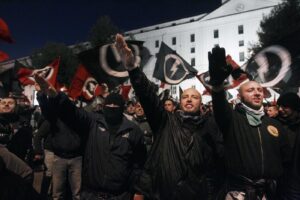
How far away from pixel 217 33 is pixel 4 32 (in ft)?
204

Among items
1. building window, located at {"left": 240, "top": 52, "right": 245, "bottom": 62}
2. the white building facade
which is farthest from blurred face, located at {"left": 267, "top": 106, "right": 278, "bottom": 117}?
building window, located at {"left": 240, "top": 52, "right": 245, "bottom": 62}

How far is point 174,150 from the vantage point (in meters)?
2.88

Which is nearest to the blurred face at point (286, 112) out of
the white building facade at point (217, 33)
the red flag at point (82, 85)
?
the red flag at point (82, 85)

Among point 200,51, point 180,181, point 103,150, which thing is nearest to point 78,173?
point 103,150

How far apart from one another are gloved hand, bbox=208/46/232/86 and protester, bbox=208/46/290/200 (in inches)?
1.2

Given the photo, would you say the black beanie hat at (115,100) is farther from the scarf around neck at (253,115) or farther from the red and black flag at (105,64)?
the red and black flag at (105,64)

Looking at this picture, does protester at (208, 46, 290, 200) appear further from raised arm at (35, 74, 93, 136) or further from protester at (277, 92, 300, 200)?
raised arm at (35, 74, 93, 136)

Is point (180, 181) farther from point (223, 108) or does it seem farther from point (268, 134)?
point (268, 134)

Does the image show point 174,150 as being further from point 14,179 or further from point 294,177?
point 14,179

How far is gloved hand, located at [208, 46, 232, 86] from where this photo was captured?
250cm

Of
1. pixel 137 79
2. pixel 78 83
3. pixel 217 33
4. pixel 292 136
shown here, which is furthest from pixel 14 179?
pixel 217 33

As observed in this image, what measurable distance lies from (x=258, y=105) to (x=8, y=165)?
2.62 metres

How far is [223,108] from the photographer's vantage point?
2898mm

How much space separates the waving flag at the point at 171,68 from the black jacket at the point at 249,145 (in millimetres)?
6539
